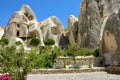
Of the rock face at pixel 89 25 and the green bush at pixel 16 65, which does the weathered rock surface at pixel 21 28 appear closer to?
the rock face at pixel 89 25

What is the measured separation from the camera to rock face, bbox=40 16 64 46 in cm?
3936

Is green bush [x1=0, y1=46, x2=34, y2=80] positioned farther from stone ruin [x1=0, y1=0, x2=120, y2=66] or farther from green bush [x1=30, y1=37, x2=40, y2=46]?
green bush [x1=30, y1=37, x2=40, y2=46]

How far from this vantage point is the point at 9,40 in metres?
37.6

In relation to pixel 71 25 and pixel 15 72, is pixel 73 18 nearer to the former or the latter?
pixel 71 25

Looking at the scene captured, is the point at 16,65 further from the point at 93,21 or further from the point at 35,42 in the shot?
the point at 35,42

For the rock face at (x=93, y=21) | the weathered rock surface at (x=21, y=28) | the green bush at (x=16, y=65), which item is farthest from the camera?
the weathered rock surface at (x=21, y=28)

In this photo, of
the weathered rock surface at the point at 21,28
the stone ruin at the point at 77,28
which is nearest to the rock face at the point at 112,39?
the stone ruin at the point at 77,28

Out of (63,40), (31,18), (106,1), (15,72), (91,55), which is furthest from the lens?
(31,18)

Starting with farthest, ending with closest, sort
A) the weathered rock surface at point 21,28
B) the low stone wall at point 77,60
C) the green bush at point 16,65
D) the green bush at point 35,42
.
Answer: the weathered rock surface at point 21,28 → the green bush at point 35,42 → the low stone wall at point 77,60 → the green bush at point 16,65

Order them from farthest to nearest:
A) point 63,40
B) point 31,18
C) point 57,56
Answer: point 31,18 → point 63,40 → point 57,56

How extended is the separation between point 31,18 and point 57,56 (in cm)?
2003

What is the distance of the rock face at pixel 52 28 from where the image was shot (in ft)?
129

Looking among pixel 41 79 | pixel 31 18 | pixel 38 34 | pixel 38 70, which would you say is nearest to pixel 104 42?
pixel 38 70

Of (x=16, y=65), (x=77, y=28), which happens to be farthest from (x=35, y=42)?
Answer: (x=16, y=65)
